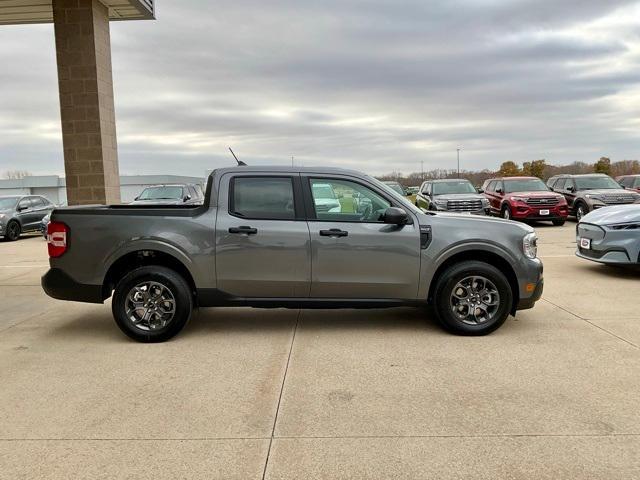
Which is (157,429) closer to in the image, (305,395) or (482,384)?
(305,395)

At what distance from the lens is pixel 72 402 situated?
399 centimetres

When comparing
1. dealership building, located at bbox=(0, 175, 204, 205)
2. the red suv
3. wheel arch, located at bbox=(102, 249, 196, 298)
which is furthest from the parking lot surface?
dealership building, located at bbox=(0, 175, 204, 205)

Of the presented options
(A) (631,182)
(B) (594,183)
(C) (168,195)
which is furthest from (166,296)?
(A) (631,182)

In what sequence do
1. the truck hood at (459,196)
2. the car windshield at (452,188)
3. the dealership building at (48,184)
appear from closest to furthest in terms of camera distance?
the truck hood at (459,196), the car windshield at (452,188), the dealership building at (48,184)

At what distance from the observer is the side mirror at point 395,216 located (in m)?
5.39

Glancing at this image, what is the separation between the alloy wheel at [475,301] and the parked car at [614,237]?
13.3 ft

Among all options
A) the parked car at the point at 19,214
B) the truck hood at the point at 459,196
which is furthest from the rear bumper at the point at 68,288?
the truck hood at the point at 459,196

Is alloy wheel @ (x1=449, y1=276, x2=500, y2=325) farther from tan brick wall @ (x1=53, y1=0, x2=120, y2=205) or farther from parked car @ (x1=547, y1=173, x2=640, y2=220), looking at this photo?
parked car @ (x1=547, y1=173, x2=640, y2=220)

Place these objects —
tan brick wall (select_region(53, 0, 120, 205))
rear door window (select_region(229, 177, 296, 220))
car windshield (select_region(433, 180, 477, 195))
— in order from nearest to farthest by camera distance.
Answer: rear door window (select_region(229, 177, 296, 220))
tan brick wall (select_region(53, 0, 120, 205))
car windshield (select_region(433, 180, 477, 195))

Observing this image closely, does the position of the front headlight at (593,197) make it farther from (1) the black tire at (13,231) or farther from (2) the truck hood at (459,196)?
(1) the black tire at (13,231)

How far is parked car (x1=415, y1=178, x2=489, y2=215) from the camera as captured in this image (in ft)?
60.0

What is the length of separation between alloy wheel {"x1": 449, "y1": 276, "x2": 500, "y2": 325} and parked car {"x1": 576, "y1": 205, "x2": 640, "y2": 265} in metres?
4.04

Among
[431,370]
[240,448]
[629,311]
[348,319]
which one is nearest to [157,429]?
[240,448]

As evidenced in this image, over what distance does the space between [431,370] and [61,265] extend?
3935 mm
